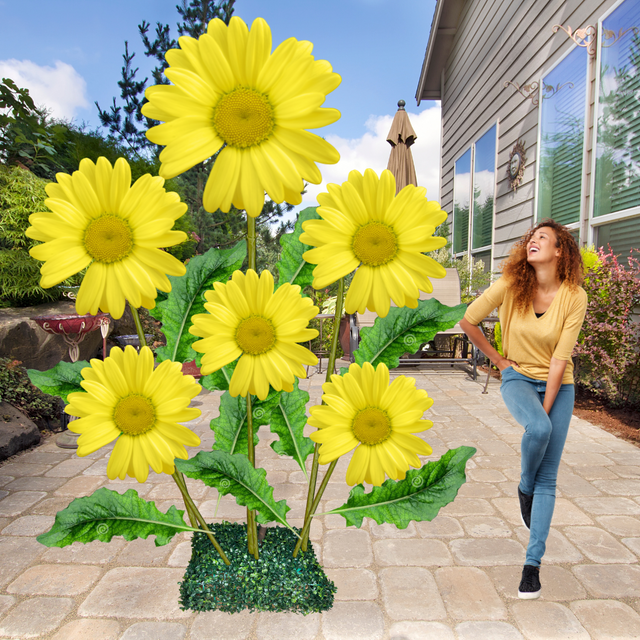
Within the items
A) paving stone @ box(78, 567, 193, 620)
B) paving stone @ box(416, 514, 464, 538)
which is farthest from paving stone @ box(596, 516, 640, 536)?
paving stone @ box(78, 567, 193, 620)

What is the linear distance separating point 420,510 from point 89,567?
190 cm

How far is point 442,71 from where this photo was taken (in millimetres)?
12289

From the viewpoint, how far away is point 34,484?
10.6 ft

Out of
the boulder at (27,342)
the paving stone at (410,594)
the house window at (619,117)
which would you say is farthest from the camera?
the boulder at (27,342)

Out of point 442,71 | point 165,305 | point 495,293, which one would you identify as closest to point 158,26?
point 442,71

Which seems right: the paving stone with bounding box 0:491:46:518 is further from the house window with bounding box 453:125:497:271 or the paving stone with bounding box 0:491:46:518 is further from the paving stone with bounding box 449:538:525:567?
the house window with bounding box 453:125:497:271

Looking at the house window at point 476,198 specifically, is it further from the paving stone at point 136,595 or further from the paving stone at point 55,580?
the paving stone at point 55,580

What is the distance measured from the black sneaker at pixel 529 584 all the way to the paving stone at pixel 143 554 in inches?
62.6

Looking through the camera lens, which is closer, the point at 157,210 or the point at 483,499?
the point at 157,210

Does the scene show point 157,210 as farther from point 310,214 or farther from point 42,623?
point 42,623

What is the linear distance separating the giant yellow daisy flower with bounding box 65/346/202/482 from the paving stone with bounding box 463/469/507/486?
9.62 feet

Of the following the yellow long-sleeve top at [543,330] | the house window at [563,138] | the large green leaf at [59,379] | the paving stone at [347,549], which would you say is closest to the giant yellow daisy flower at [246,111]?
the large green leaf at [59,379]

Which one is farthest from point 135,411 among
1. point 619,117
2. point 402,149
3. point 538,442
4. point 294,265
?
point 402,149

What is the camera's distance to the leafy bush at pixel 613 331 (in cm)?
450
